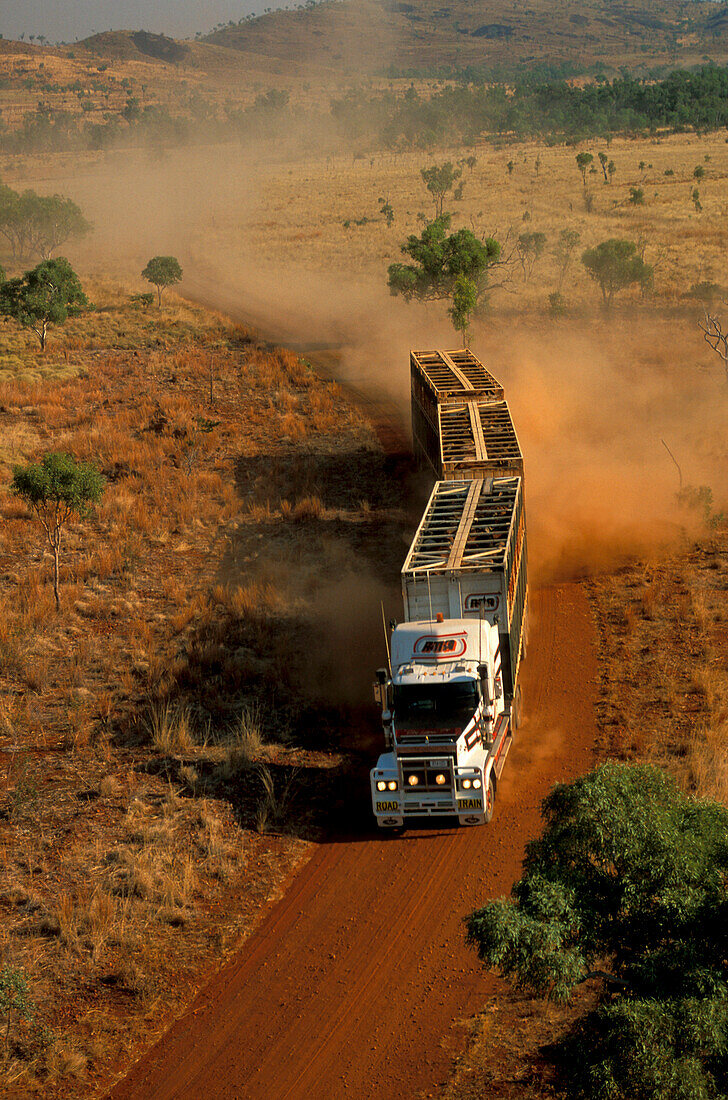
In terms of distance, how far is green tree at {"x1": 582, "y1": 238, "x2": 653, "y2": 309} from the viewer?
1777 inches

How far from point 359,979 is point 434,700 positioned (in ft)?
12.1

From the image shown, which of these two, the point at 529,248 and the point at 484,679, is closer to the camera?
the point at 484,679

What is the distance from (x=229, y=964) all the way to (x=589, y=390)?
87.8 ft

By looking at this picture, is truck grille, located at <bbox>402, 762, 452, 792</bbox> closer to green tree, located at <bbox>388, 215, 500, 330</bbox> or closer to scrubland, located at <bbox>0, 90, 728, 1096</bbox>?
scrubland, located at <bbox>0, 90, 728, 1096</bbox>

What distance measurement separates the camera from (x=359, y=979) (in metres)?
11.3

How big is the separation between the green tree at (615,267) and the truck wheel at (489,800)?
1419 inches

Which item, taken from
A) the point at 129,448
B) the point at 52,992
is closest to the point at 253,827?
the point at 52,992

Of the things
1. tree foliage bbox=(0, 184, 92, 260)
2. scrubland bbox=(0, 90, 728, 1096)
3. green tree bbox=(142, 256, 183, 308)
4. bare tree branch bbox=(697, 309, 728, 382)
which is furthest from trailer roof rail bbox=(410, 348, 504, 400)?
tree foliage bbox=(0, 184, 92, 260)

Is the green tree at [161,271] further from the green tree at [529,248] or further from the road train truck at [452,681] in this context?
the road train truck at [452,681]

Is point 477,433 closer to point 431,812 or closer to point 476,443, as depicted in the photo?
point 476,443

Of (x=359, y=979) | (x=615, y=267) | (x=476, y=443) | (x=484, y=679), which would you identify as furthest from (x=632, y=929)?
(x=615, y=267)

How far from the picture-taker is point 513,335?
142ft

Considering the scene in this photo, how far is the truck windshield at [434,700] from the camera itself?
1360 centimetres

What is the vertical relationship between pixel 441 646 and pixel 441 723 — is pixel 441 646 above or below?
above
